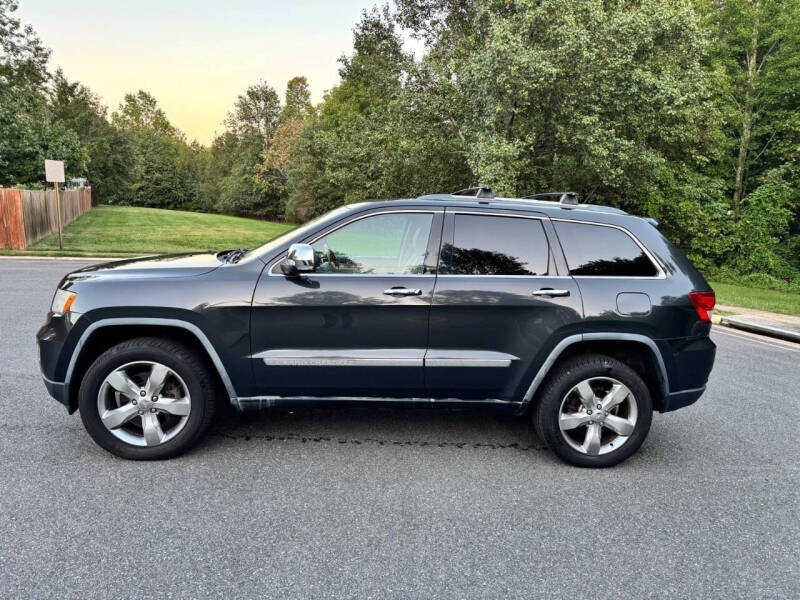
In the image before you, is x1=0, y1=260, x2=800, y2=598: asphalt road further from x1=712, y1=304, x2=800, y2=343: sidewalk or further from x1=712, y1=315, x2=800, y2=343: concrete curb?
x1=712, y1=304, x2=800, y2=343: sidewalk

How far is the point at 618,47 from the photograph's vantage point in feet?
50.5

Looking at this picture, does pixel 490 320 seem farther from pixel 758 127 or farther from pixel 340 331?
pixel 758 127

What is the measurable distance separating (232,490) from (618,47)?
1632 centimetres

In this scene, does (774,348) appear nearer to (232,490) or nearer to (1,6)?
(232,490)

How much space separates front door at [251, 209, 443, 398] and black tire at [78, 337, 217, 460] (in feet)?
1.25

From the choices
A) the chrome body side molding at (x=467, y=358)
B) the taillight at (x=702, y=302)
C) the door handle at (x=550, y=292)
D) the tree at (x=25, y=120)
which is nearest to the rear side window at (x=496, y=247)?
the door handle at (x=550, y=292)

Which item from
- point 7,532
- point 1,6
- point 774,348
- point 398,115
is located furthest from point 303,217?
point 7,532

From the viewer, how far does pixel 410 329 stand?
3670mm

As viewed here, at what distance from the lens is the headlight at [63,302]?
11.9 ft

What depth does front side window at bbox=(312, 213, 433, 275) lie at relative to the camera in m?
3.77

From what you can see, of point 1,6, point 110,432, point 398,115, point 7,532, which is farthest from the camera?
point 1,6

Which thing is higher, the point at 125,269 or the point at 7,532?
the point at 125,269

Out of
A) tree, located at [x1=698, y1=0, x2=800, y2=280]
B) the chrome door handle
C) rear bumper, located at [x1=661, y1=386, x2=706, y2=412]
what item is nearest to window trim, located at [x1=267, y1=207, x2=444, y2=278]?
the chrome door handle

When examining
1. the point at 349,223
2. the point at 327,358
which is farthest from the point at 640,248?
the point at 327,358
